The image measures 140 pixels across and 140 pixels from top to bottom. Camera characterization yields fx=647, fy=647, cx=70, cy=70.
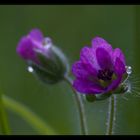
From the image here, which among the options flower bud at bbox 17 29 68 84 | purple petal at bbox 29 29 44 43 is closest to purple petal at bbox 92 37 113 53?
flower bud at bbox 17 29 68 84

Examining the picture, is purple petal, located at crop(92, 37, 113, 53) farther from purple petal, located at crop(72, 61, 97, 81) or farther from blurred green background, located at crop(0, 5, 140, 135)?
blurred green background, located at crop(0, 5, 140, 135)

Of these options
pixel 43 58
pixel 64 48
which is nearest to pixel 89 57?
pixel 43 58

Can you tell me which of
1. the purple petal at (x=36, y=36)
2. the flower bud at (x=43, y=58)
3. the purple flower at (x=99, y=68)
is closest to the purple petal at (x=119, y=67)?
the purple flower at (x=99, y=68)

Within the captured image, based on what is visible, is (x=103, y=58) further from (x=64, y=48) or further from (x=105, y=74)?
(x=64, y=48)

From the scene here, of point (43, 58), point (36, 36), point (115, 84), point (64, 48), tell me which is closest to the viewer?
point (115, 84)

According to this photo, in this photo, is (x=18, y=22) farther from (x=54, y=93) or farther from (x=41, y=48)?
(x=41, y=48)
